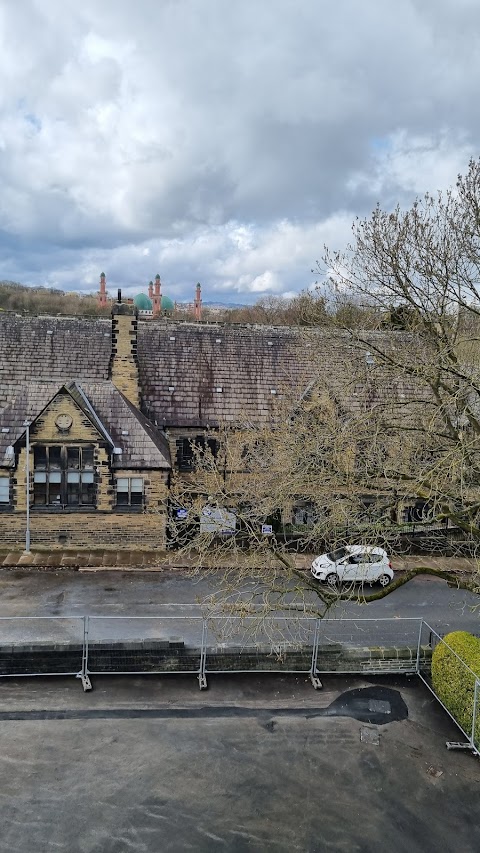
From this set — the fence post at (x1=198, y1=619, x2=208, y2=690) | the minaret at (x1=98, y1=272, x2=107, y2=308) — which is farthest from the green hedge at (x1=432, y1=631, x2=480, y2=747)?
the minaret at (x1=98, y1=272, x2=107, y2=308)

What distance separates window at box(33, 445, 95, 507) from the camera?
23172mm

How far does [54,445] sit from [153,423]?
16.1ft

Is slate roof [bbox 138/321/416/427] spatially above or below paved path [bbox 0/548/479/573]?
above

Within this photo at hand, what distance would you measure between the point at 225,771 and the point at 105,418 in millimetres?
16052

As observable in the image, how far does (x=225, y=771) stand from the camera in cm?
1093

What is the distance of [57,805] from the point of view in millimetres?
9922

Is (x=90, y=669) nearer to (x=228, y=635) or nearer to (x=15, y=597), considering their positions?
(x=228, y=635)

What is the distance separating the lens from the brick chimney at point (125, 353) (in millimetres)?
26844

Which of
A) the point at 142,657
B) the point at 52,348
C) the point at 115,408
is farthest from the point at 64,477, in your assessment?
the point at 142,657

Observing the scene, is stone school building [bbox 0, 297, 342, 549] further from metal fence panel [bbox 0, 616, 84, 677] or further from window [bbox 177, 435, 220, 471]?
metal fence panel [bbox 0, 616, 84, 677]

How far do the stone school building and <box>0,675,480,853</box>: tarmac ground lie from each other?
1033cm

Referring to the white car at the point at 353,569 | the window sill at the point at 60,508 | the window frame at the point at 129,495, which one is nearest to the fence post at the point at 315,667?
the white car at the point at 353,569

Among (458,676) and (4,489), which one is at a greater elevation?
(4,489)

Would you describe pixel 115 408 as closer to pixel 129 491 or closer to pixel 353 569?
pixel 129 491
